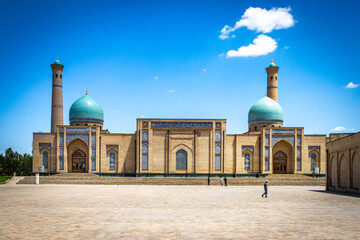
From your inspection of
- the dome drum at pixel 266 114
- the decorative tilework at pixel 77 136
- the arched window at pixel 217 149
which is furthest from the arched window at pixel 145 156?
the dome drum at pixel 266 114

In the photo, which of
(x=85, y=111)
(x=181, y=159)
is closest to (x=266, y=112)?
(x=181, y=159)

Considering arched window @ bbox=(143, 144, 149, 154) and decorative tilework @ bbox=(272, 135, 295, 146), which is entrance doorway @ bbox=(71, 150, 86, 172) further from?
decorative tilework @ bbox=(272, 135, 295, 146)

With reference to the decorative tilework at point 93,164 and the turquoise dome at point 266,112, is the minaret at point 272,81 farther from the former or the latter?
the decorative tilework at point 93,164

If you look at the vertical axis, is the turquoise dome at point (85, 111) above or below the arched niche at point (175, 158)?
above

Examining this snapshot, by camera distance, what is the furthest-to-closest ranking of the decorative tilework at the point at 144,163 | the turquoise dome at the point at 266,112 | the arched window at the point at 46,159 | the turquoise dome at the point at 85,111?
1. the turquoise dome at the point at 266,112
2. the turquoise dome at the point at 85,111
3. the arched window at the point at 46,159
4. the decorative tilework at the point at 144,163

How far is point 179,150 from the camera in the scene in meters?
38.5

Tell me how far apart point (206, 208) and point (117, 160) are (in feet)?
84.3

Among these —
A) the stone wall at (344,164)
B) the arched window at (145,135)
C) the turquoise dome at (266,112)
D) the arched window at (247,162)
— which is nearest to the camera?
the stone wall at (344,164)

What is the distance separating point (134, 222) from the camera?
434 inches

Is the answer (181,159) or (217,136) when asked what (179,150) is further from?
(217,136)

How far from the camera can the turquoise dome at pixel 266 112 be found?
145ft

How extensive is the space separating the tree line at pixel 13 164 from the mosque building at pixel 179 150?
1665 centimetres

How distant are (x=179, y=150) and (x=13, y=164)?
2797 centimetres

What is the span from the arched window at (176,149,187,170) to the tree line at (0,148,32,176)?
85.3ft
